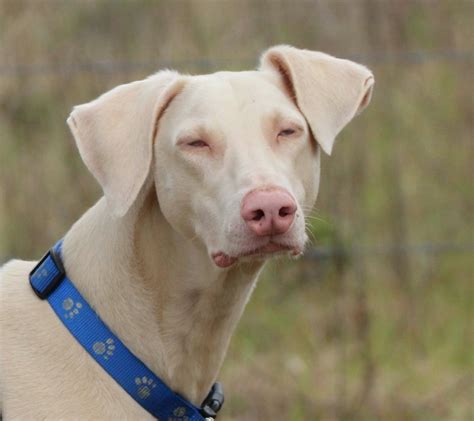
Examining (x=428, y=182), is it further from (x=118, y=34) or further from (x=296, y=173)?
(x=296, y=173)

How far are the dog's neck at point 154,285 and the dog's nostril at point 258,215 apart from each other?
34cm

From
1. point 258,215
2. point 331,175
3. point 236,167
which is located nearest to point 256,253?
point 258,215

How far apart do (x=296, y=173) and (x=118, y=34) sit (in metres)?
3.65

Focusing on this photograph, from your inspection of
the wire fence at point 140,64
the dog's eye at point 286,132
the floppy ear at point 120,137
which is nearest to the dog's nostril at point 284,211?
the dog's eye at point 286,132

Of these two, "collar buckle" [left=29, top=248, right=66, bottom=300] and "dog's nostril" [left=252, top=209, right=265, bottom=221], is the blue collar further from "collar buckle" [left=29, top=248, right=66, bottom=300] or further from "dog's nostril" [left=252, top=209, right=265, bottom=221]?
"dog's nostril" [left=252, top=209, right=265, bottom=221]

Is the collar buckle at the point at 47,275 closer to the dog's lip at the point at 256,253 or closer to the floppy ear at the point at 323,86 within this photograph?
the dog's lip at the point at 256,253

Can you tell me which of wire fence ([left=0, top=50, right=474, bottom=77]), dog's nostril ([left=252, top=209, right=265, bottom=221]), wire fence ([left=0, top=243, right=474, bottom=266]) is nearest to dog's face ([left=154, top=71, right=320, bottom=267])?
dog's nostril ([left=252, top=209, right=265, bottom=221])

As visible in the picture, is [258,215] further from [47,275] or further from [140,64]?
[140,64]

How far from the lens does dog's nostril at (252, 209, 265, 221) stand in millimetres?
3014

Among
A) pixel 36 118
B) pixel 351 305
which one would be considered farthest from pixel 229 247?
pixel 36 118

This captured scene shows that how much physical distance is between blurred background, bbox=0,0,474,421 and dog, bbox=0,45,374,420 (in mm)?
2563

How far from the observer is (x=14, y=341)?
3275 millimetres

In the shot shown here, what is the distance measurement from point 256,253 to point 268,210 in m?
0.17

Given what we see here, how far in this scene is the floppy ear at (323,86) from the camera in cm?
344
